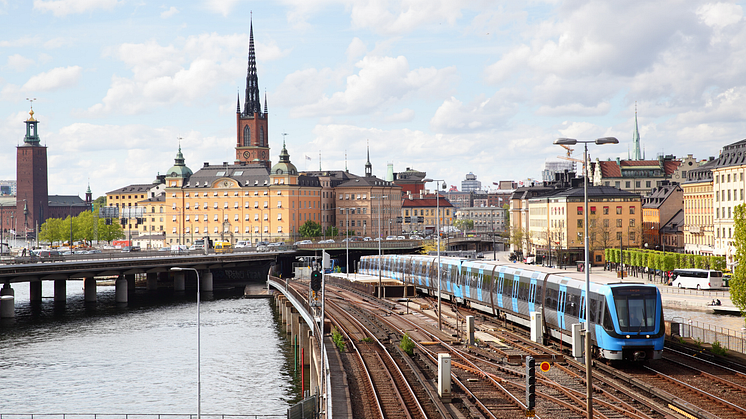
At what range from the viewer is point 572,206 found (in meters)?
134

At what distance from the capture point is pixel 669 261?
96.3 meters

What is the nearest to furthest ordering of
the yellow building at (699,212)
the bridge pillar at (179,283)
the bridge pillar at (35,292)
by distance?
the bridge pillar at (35,292)
the yellow building at (699,212)
the bridge pillar at (179,283)

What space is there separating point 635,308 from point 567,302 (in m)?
5.84

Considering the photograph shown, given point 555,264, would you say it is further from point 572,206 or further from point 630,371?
point 630,371

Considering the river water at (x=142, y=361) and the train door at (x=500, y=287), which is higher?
the train door at (x=500, y=287)

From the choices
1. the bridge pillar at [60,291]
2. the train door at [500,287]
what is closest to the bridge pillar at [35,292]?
the bridge pillar at [60,291]

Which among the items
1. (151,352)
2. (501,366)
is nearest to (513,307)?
(501,366)

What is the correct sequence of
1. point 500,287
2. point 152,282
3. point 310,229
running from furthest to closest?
point 310,229
point 152,282
point 500,287

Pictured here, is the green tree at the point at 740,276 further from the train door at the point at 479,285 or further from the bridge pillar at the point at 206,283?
the bridge pillar at the point at 206,283

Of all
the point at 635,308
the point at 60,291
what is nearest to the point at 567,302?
the point at 635,308

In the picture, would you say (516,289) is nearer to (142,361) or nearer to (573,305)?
(573,305)

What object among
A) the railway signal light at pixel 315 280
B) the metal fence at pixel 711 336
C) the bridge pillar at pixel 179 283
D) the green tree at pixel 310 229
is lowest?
the bridge pillar at pixel 179 283

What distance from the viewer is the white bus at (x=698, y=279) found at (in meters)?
88.8

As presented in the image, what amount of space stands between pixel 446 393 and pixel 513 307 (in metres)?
19.3
